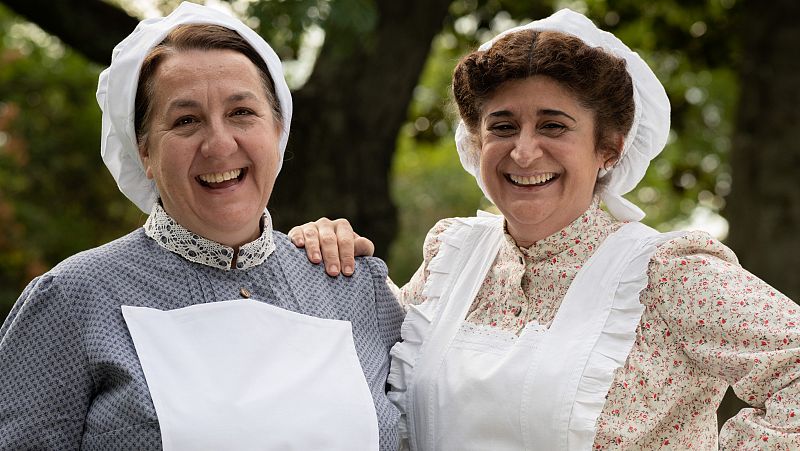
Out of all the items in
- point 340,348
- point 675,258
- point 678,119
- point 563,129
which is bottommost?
point 678,119

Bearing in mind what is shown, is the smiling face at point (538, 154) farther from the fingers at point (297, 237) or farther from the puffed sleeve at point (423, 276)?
the fingers at point (297, 237)

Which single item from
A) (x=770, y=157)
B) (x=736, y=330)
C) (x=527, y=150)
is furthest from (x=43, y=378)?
(x=770, y=157)

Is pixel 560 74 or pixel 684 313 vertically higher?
pixel 560 74

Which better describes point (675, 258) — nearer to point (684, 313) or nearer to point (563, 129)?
point (684, 313)

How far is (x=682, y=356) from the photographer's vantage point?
9.43 feet

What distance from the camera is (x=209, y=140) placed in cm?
268

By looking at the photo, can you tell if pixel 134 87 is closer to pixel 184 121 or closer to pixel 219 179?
pixel 184 121

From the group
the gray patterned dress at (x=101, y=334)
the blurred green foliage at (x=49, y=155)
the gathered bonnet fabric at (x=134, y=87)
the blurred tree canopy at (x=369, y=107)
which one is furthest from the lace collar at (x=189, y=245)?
the blurred green foliage at (x=49, y=155)

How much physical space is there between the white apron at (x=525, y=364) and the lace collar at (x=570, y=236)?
7cm

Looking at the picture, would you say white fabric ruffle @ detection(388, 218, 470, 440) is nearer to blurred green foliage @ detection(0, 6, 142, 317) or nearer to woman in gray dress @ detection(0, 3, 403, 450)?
woman in gray dress @ detection(0, 3, 403, 450)

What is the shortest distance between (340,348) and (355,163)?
295cm

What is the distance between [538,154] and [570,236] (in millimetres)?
Answer: 269

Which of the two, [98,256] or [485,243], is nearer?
[98,256]

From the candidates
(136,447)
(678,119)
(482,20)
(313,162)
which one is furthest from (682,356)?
(678,119)
